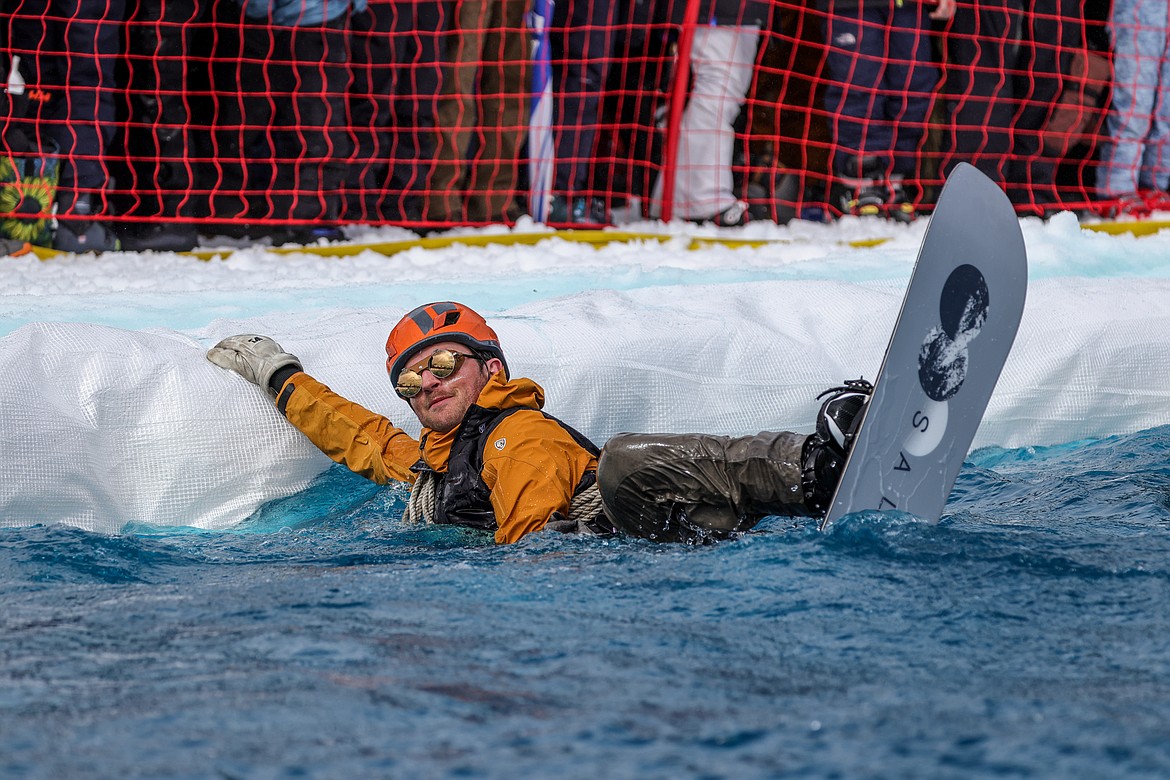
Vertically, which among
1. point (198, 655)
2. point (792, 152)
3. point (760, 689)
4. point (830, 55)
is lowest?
point (198, 655)

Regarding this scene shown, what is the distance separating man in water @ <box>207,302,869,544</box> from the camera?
317 centimetres

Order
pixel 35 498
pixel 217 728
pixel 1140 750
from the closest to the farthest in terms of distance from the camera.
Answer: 1. pixel 1140 750
2. pixel 217 728
3. pixel 35 498

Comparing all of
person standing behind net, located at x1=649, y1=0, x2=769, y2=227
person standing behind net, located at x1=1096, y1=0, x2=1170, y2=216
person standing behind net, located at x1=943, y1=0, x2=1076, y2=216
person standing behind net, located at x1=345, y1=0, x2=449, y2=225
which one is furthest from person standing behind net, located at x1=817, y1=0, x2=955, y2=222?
person standing behind net, located at x1=345, y1=0, x2=449, y2=225

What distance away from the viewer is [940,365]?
3164mm

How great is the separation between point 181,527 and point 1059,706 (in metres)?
2.80

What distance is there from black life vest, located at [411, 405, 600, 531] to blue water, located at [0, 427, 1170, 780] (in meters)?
0.06

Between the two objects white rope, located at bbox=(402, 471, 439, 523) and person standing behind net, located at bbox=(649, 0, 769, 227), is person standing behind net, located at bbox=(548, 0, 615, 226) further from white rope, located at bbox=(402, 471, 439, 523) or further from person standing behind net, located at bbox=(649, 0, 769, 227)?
white rope, located at bbox=(402, 471, 439, 523)

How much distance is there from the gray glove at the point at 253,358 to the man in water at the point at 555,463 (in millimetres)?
541

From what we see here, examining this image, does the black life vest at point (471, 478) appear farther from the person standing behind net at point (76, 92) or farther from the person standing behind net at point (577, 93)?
the person standing behind net at point (76, 92)

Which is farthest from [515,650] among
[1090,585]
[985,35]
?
[985,35]

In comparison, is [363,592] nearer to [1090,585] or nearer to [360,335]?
[1090,585]

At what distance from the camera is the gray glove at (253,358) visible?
4.27 metres

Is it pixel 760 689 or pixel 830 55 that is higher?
pixel 830 55

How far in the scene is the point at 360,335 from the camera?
4.62m
